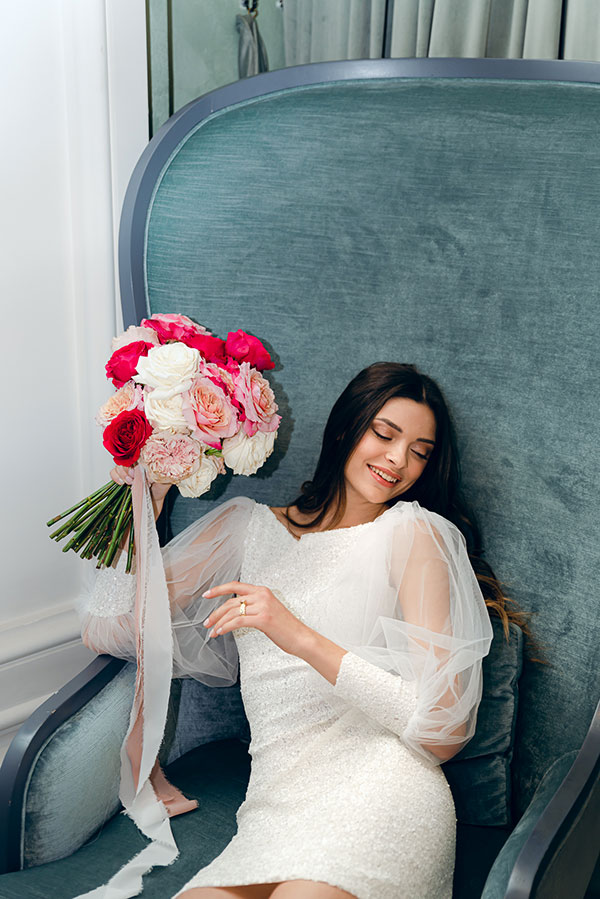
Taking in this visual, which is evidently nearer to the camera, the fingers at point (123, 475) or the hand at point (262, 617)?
the hand at point (262, 617)

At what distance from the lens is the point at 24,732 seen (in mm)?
1393

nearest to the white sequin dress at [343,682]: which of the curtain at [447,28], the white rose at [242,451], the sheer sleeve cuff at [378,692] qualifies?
the sheer sleeve cuff at [378,692]

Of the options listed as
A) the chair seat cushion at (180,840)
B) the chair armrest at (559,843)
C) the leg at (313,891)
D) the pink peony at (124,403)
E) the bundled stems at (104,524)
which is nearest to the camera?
the chair armrest at (559,843)

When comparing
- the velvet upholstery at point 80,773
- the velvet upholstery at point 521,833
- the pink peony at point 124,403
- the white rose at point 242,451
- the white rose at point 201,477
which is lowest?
the velvet upholstery at point 80,773

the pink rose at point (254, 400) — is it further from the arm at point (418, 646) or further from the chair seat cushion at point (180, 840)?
the chair seat cushion at point (180, 840)

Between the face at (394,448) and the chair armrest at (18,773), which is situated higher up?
the face at (394,448)

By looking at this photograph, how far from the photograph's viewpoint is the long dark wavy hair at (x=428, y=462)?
155cm

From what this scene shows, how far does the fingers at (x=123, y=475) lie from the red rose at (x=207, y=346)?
9.6 inches

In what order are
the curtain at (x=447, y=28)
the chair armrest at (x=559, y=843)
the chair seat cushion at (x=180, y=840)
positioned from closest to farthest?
the chair armrest at (x=559, y=843) < the chair seat cushion at (x=180, y=840) < the curtain at (x=447, y=28)

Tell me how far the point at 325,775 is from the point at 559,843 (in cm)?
41

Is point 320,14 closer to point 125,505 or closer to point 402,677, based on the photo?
point 125,505

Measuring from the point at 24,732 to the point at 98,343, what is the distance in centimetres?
101

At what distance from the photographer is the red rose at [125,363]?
1418 millimetres

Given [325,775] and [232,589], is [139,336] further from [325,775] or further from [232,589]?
[325,775]
